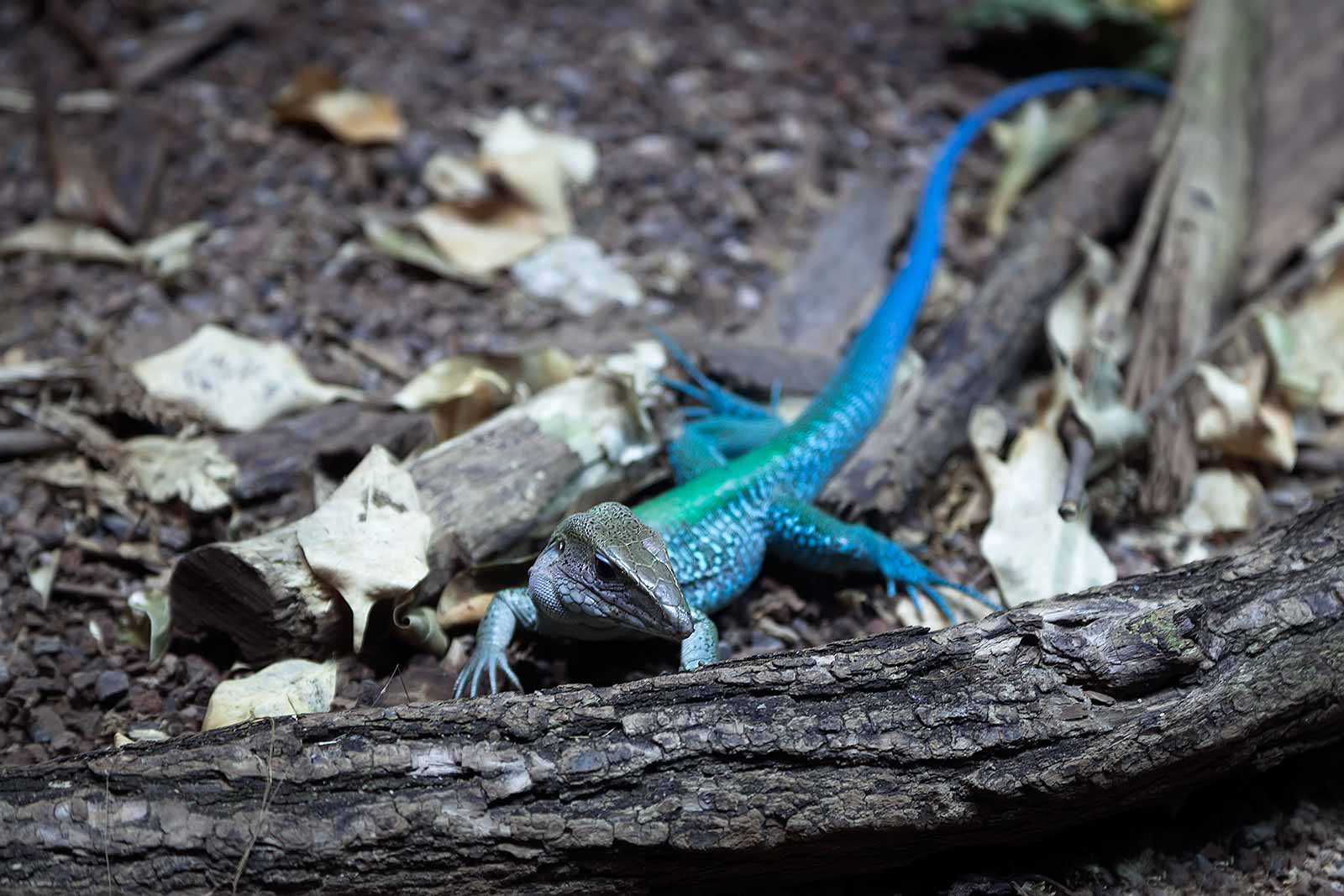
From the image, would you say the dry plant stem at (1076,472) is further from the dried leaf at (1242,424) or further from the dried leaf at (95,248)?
the dried leaf at (95,248)

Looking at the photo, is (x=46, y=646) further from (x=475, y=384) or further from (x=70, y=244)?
(x=70, y=244)

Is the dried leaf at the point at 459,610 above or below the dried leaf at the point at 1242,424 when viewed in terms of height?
below

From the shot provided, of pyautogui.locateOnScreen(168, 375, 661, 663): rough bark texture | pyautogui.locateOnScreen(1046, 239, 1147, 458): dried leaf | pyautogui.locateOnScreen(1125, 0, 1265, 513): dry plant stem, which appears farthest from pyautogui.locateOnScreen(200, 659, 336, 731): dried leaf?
pyautogui.locateOnScreen(1125, 0, 1265, 513): dry plant stem

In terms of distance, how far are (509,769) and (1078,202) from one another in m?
4.39

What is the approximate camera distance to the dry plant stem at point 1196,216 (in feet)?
14.5

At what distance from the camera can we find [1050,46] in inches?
268

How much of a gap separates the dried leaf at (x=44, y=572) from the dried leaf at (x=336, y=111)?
2.87 metres

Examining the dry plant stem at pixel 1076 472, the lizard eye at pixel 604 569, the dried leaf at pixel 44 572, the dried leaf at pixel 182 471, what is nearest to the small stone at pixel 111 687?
the dried leaf at pixel 44 572

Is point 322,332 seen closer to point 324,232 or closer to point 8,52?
point 324,232

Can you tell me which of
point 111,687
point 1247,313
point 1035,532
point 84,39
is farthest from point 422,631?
point 84,39

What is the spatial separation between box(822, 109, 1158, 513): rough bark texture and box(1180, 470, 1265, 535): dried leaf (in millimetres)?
923

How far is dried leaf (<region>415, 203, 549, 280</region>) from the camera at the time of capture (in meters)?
5.09

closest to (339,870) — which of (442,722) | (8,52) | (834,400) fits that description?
(442,722)

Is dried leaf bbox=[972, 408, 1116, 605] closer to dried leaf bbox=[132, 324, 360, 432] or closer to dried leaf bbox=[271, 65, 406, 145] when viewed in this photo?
dried leaf bbox=[132, 324, 360, 432]
